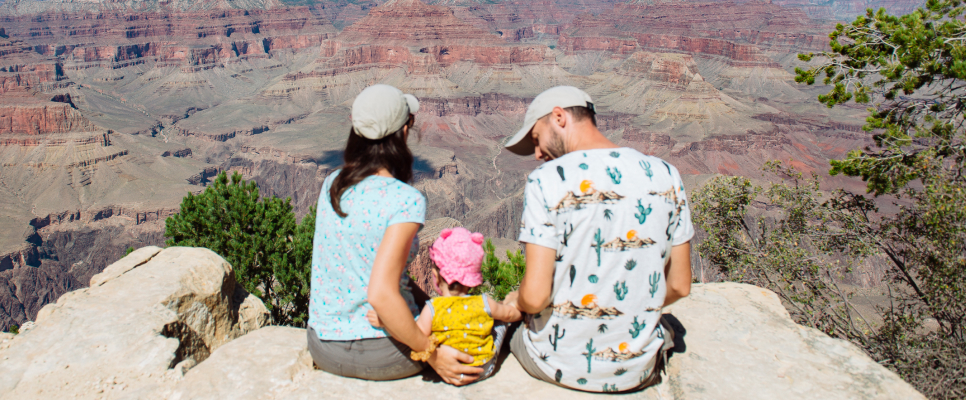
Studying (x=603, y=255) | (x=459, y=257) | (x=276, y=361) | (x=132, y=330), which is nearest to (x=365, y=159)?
(x=459, y=257)

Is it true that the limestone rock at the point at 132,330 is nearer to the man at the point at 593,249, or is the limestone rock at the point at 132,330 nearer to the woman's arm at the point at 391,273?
the woman's arm at the point at 391,273

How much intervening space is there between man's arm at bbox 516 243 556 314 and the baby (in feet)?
1.97

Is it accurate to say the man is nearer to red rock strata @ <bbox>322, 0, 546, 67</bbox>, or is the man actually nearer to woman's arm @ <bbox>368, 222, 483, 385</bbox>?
woman's arm @ <bbox>368, 222, 483, 385</bbox>

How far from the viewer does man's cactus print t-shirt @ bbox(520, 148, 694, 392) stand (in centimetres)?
394

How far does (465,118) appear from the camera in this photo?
12050 cm

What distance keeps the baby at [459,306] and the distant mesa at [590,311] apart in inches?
25.6

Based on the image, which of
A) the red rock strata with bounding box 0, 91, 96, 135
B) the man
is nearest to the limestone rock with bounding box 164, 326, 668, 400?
the man

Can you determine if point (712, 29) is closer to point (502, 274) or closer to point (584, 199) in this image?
point (502, 274)

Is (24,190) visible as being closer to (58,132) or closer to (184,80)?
(58,132)

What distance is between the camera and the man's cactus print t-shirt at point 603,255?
3.94m

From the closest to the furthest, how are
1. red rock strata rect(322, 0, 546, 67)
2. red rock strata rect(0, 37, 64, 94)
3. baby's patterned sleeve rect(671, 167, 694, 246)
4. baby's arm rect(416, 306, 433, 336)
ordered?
1. baby's patterned sleeve rect(671, 167, 694, 246)
2. baby's arm rect(416, 306, 433, 336)
3. red rock strata rect(0, 37, 64, 94)
4. red rock strata rect(322, 0, 546, 67)

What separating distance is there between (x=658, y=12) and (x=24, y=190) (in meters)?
186

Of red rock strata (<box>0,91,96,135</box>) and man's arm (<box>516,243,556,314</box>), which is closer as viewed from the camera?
man's arm (<box>516,243,556,314</box>)

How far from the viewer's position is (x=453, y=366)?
15.4 feet
